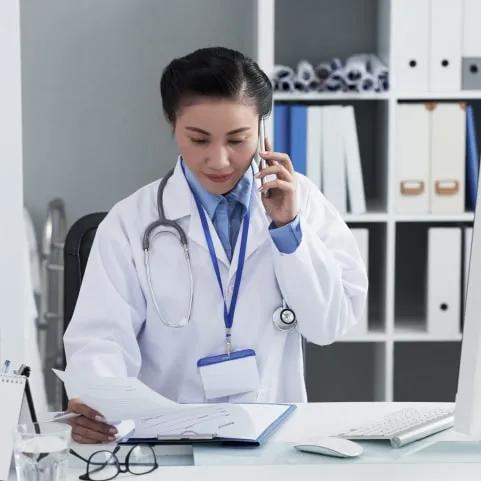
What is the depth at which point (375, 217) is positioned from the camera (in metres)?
3.05

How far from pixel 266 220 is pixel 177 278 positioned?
0.22 metres

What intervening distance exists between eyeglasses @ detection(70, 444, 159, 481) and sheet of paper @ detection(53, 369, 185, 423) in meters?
0.05

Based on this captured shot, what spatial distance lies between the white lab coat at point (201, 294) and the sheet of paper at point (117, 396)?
33 centimetres

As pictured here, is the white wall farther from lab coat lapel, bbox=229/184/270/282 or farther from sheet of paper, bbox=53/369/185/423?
sheet of paper, bbox=53/369/185/423

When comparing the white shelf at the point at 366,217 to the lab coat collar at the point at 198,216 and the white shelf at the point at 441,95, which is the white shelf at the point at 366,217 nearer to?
the white shelf at the point at 441,95

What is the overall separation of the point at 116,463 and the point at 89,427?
0.43ft

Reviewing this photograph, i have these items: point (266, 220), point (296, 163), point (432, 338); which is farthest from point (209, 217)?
point (432, 338)

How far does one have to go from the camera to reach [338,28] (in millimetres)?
3330

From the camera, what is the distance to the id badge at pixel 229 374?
6.35ft

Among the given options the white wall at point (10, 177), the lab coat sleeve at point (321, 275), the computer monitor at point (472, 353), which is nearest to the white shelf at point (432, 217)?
the lab coat sleeve at point (321, 275)

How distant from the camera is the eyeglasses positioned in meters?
1.51

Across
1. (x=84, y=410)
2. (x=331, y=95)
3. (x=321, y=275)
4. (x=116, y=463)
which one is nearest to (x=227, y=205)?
(x=321, y=275)

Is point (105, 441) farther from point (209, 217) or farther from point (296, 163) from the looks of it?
point (296, 163)

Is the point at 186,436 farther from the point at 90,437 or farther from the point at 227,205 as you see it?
the point at 227,205
